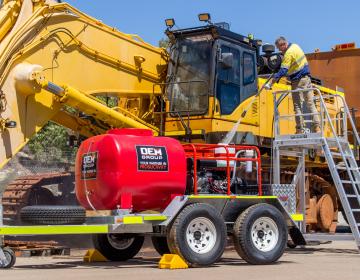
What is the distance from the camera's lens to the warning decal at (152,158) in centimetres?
1242

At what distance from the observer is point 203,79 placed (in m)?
16.0

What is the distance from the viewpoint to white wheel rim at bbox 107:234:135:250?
13984 mm

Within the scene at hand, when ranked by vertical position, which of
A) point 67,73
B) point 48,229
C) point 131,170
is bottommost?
point 48,229

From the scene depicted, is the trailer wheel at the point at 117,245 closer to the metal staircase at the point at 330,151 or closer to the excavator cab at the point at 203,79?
the excavator cab at the point at 203,79

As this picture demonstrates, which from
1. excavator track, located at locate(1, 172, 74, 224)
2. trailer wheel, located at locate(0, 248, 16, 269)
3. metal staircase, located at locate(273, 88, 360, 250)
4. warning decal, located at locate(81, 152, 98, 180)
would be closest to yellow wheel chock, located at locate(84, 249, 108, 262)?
warning decal, located at locate(81, 152, 98, 180)

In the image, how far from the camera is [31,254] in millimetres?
15898

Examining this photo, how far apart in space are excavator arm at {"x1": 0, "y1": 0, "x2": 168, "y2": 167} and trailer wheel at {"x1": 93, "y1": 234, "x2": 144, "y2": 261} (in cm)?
228

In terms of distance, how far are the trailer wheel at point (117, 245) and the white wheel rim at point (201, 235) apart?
194 centimetres

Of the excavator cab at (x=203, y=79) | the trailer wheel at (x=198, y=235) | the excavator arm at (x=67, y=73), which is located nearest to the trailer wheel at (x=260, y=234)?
the trailer wheel at (x=198, y=235)

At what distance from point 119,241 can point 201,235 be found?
2193 millimetres

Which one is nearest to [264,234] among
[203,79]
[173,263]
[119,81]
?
[173,263]

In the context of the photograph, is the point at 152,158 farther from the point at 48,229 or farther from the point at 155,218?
the point at 48,229

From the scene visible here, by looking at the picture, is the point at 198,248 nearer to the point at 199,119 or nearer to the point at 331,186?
the point at 199,119

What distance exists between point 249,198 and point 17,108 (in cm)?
451
